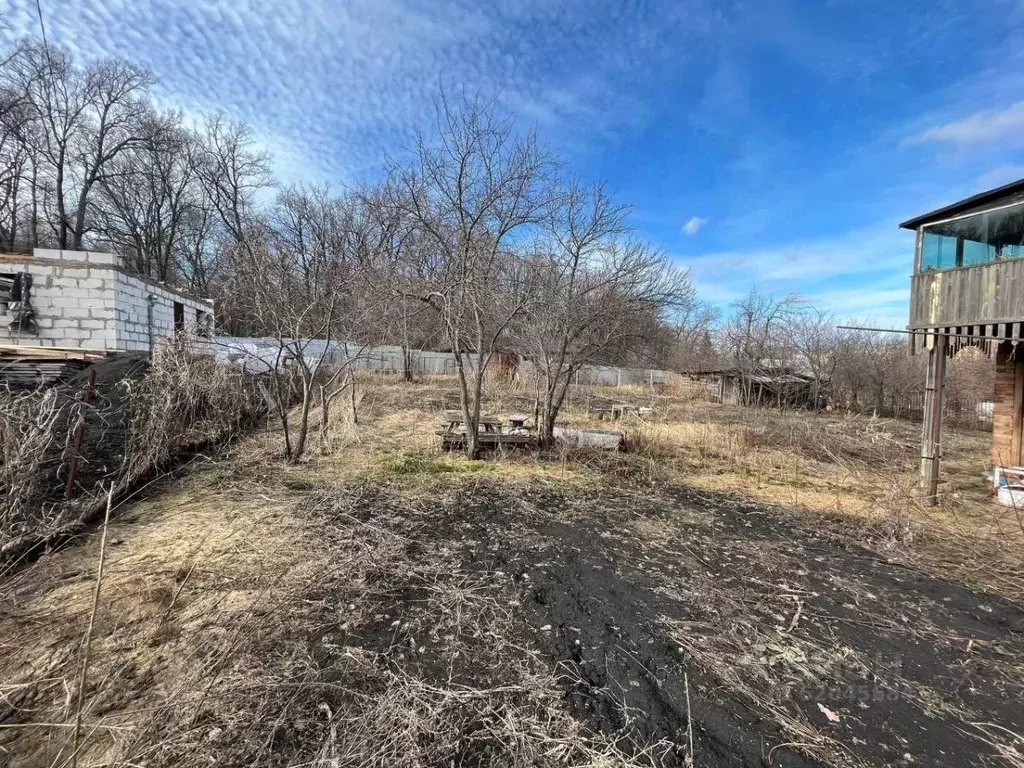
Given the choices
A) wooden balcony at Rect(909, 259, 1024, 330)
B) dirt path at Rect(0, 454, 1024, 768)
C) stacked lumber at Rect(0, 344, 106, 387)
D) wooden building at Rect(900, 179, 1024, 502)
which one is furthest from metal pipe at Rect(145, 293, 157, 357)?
wooden balcony at Rect(909, 259, 1024, 330)

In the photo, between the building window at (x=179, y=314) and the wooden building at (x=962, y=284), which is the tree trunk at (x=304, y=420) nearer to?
the wooden building at (x=962, y=284)

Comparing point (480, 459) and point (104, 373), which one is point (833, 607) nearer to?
point (480, 459)

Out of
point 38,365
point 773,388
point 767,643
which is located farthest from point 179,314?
point 773,388

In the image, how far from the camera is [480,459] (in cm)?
823

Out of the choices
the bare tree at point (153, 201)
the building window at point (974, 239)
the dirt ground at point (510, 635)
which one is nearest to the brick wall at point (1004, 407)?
the building window at point (974, 239)

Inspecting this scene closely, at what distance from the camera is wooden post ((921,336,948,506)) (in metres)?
6.49

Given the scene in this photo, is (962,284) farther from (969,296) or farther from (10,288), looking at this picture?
(10,288)

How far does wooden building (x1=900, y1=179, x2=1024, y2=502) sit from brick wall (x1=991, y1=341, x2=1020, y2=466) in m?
0.73

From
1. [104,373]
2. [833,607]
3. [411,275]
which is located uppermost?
[411,275]

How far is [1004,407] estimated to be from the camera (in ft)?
27.2

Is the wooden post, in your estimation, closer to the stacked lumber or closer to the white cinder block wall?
the stacked lumber

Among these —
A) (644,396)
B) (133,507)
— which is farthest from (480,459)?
(644,396)

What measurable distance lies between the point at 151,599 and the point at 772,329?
95.9 ft

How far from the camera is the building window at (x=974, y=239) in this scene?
21.3 feet
